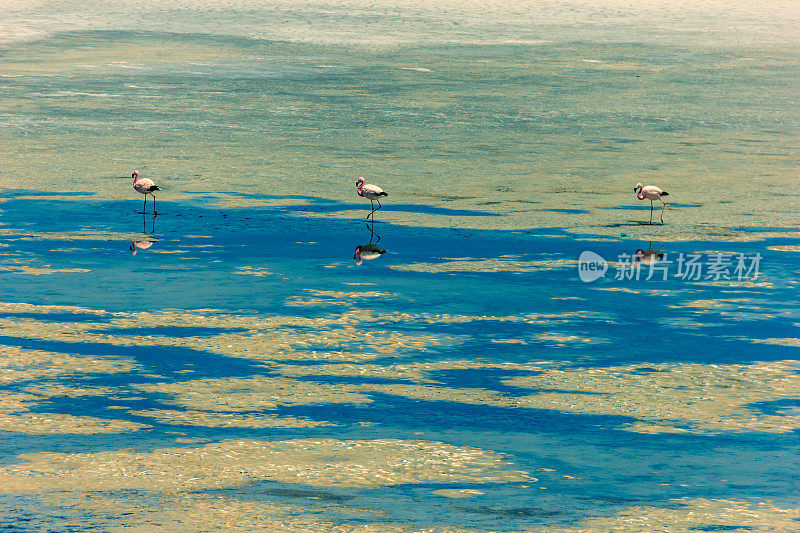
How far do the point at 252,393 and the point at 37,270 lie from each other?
2.67 m

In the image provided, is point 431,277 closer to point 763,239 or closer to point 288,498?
point 763,239

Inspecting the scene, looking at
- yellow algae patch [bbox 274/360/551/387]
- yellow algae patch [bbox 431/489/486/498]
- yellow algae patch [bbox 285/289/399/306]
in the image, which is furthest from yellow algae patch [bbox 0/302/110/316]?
yellow algae patch [bbox 431/489/486/498]

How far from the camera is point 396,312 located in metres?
6.68

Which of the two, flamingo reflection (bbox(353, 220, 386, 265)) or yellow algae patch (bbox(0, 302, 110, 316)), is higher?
flamingo reflection (bbox(353, 220, 386, 265))

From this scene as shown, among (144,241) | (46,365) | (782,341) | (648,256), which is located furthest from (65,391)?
(648,256)

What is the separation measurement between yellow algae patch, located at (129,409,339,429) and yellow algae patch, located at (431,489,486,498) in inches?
30.9

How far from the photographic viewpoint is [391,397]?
17.5ft

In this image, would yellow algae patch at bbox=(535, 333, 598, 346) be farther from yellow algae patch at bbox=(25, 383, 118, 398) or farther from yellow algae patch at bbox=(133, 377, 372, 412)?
yellow algae patch at bbox=(25, 383, 118, 398)

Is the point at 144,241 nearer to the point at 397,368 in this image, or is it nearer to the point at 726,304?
the point at 397,368

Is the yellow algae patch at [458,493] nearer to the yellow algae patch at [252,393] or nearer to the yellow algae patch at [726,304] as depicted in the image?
the yellow algae patch at [252,393]

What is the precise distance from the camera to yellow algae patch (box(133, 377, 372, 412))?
523cm

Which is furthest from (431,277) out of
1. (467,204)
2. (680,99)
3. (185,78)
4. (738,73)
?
(738,73)

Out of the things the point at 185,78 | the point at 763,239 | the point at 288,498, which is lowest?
the point at 288,498

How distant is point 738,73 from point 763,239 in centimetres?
940
